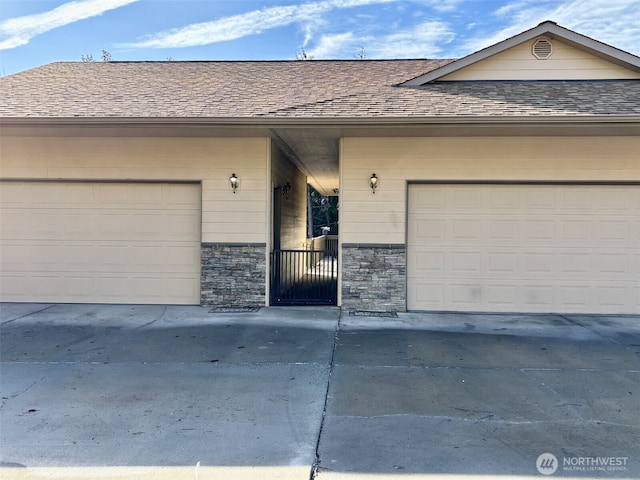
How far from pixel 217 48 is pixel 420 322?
13907 mm

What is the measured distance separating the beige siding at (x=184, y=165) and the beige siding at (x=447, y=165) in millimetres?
1683

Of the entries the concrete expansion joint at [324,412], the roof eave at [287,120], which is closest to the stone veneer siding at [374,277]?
the concrete expansion joint at [324,412]

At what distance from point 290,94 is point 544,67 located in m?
4.91

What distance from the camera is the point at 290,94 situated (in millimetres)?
7848

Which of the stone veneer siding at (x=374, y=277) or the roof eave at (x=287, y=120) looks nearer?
the roof eave at (x=287, y=120)

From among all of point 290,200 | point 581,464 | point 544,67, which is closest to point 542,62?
point 544,67

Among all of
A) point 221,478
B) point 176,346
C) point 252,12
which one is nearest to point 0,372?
point 176,346

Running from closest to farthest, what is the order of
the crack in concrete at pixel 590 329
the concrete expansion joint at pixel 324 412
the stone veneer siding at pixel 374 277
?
the concrete expansion joint at pixel 324 412 → the crack in concrete at pixel 590 329 → the stone veneer siding at pixel 374 277

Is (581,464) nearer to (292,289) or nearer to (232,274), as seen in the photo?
(232,274)

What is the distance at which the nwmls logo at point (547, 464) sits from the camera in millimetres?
2678

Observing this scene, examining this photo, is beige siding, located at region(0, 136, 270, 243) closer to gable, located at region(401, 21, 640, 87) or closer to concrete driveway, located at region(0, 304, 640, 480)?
concrete driveway, located at region(0, 304, 640, 480)

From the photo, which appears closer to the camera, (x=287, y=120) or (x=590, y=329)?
(x=590, y=329)

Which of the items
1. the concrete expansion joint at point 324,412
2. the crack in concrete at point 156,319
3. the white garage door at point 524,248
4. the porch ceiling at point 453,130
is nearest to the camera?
the concrete expansion joint at point 324,412

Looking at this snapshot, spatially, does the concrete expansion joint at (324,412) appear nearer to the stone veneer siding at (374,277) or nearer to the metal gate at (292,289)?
the stone veneer siding at (374,277)
